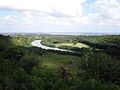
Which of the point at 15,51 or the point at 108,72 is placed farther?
the point at 15,51

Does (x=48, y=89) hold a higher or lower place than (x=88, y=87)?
lower

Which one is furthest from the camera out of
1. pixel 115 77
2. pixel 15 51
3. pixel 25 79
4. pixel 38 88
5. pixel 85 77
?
pixel 15 51

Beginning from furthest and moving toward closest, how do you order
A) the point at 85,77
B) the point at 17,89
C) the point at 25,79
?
1. the point at 85,77
2. the point at 25,79
3. the point at 17,89

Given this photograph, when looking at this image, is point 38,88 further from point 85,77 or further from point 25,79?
point 85,77

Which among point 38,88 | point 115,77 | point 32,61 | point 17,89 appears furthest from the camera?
point 32,61

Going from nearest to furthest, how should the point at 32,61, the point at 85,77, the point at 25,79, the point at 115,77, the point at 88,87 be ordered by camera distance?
the point at 88,87 < the point at 25,79 < the point at 115,77 < the point at 85,77 < the point at 32,61

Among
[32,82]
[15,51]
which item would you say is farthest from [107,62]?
[15,51]

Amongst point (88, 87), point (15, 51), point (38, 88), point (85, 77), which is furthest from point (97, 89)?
point (15, 51)

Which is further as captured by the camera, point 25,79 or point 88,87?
point 25,79

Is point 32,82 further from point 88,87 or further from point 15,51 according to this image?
point 15,51
